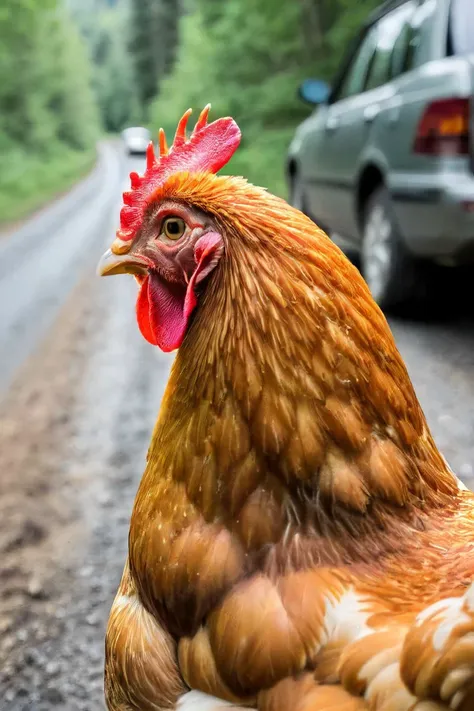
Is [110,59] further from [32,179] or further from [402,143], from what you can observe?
[402,143]

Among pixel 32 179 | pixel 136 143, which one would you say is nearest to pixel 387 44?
pixel 32 179

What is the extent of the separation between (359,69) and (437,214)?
80.8 inches

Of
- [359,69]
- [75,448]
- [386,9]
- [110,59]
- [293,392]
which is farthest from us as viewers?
[110,59]

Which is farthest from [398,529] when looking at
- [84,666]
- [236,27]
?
[236,27]

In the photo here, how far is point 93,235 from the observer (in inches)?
392

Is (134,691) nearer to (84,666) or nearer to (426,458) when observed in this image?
(426,458)

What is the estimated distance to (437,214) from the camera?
12.2ft

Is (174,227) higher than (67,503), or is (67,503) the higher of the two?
(174,227)

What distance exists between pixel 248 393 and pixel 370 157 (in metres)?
3.59

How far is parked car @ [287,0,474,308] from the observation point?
3594 millimetres

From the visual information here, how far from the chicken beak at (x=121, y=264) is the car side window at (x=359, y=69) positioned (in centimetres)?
417

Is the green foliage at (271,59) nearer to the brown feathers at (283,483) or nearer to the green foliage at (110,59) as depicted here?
the brown feathers at (283,483)

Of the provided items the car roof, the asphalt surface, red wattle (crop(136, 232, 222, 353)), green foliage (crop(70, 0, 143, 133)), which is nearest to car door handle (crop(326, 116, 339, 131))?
the car roof

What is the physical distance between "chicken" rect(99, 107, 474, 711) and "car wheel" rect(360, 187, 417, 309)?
10.3 ft
